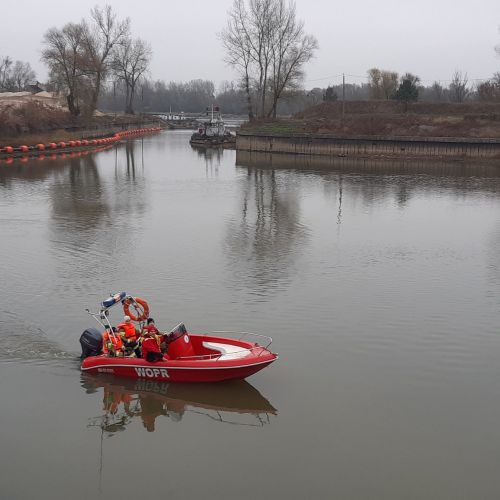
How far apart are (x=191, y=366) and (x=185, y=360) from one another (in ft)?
0.91

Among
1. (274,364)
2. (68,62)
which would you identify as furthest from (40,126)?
(274,364)

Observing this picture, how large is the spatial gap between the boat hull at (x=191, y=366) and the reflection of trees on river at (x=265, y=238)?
19.3ft

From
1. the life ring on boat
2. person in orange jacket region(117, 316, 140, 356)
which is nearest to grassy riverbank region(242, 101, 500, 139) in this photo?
the life ring on boat

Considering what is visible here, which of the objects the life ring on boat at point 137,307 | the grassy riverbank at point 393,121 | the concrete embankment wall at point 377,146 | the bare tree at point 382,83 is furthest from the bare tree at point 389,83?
the life ring on boat at point 137,307

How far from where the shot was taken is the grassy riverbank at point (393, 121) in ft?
195

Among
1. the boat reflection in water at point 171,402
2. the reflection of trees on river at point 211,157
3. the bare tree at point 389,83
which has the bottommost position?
the boat reflection in water at point 171,402

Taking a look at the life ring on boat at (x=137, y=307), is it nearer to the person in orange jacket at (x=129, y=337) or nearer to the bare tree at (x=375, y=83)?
the person in orange jacket at (x=129, y=337)

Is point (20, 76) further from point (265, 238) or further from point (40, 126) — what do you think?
point (265, 238)

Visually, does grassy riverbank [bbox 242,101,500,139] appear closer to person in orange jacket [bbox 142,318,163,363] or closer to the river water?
the river water

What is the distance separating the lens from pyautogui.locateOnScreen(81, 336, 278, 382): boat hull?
1189 centimetres

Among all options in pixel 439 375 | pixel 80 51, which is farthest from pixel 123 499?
pixel 80 51

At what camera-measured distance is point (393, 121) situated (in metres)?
62.7

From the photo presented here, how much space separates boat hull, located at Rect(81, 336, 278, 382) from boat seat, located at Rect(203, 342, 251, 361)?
22mm

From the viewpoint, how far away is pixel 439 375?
42.5 feet
